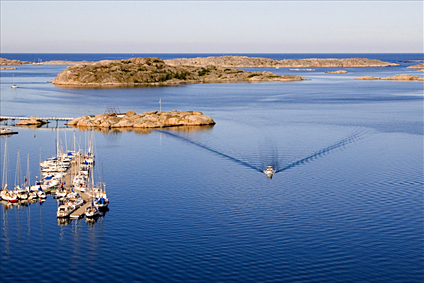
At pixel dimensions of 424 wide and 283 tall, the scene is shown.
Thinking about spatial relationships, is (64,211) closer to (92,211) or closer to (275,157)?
(92,211)

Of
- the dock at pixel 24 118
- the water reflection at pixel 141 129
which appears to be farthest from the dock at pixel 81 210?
the dock at pixel 24 118

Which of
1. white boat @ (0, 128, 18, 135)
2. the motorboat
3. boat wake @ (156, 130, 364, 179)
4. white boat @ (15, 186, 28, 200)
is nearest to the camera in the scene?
white boat @ (15, 186, 28, 200)

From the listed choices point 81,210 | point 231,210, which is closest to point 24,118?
point 81,210

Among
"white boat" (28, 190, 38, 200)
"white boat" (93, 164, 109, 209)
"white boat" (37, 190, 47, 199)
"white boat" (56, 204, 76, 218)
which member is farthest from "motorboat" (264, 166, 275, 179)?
"white boat" (28, 190, 38, 200)

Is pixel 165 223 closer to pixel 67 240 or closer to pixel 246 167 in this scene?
pixel 67 240

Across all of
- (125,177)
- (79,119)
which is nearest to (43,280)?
(125,177)

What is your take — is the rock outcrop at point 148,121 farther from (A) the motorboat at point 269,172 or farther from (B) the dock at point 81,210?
(B) the dock at point 81,210

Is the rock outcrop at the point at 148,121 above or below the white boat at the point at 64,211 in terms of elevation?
above

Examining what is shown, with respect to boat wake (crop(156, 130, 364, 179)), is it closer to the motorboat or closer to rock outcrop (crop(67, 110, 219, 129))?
the motorboat
